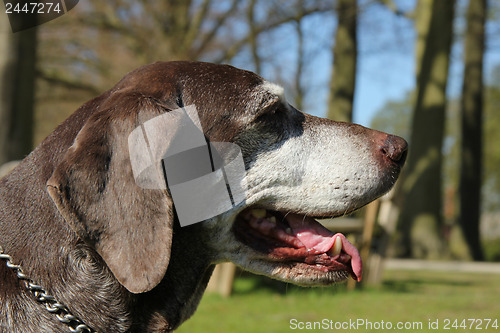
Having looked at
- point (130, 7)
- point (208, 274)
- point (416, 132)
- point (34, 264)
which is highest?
point (34, 264)

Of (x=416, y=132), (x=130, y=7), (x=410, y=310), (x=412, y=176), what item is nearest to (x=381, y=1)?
(x=416, y=132)

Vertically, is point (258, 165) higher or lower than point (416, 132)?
higher

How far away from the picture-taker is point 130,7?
17.5m

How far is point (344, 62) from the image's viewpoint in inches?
564

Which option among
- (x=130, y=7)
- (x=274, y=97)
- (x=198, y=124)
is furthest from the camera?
(x=130, y=7)

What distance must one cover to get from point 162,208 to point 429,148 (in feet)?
47.9

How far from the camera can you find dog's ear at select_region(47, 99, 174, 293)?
2.40 m

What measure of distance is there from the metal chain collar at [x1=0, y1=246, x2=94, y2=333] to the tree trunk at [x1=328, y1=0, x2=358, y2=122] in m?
11.3

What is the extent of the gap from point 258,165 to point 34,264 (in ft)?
3.76

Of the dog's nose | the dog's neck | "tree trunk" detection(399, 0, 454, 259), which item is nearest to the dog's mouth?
the dog's nose

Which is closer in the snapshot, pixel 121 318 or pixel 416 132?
pixel 121 318

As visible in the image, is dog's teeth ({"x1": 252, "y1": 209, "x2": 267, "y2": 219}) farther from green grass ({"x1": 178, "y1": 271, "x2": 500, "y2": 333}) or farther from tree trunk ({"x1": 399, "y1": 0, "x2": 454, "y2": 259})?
tree trunk ({"x1": 399, "y1": 0, "x2": 454, "y2": 259})

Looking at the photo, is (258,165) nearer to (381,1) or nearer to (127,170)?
(127,170)

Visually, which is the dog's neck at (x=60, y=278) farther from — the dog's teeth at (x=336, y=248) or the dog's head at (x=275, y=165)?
the dog's teeth at (x=336, y=248)
